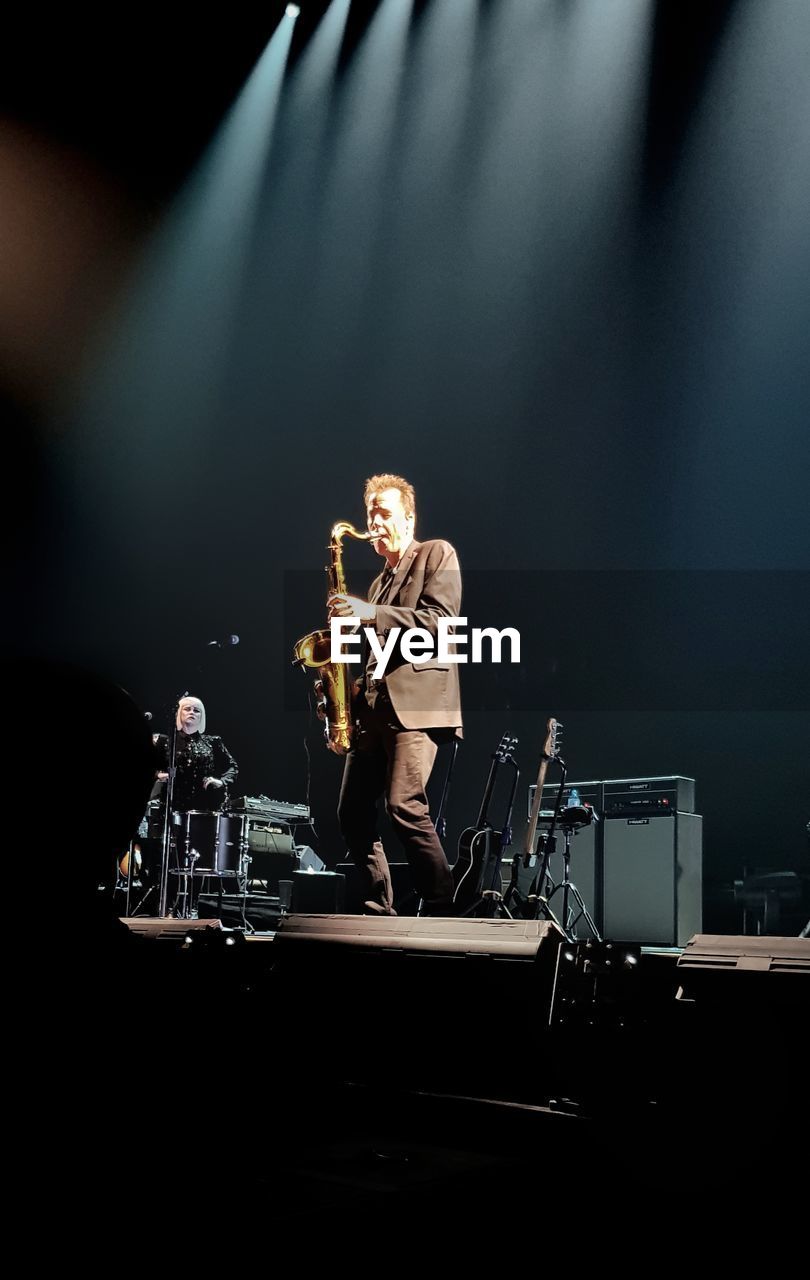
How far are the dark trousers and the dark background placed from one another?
5.10 meters

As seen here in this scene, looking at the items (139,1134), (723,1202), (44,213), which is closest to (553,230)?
(44,213)

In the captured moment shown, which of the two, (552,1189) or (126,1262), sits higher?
(126,1262)

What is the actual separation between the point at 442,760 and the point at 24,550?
4316 millimetres

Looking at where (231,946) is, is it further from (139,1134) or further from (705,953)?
(139,1134)

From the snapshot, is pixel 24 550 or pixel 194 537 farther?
pixel 194 537

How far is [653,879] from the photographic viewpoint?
26.5 feet

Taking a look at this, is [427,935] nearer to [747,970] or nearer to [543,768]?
[747,970]

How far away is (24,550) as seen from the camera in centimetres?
941

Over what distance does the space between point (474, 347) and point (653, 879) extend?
15.5ft

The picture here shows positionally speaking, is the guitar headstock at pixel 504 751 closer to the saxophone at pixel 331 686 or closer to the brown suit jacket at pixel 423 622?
the saxophone at pixel 331 686

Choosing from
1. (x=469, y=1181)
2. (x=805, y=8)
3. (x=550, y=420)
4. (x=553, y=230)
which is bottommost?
(x=469, y=1181)

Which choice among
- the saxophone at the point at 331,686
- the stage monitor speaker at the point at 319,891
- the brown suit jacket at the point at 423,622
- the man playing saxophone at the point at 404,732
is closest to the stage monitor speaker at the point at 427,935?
the man playing saxophone at the point at 404,732

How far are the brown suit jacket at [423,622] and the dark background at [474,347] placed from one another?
455 centimetres

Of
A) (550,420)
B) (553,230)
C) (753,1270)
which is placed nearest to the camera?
(753,1270)
